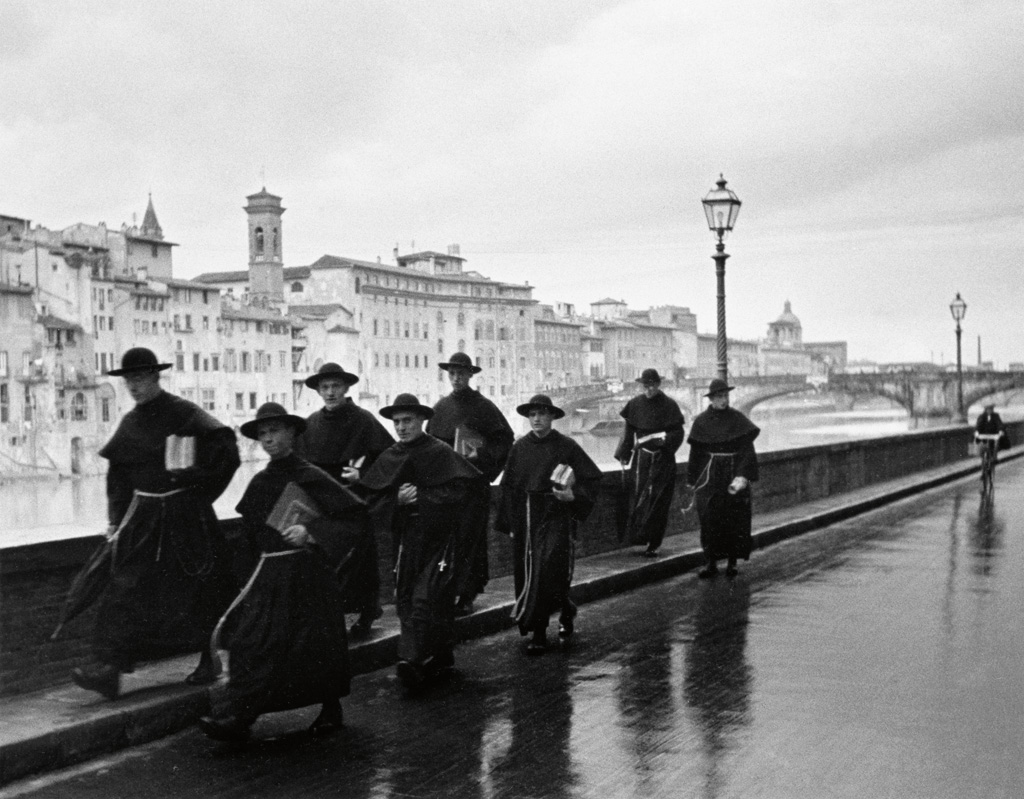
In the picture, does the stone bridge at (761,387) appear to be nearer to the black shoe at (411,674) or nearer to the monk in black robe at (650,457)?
the monk in black robe at (650,457)

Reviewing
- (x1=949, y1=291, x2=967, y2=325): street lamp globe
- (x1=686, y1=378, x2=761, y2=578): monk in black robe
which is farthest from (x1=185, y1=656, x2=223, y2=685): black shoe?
(x1=949, y1=291, x2=967, y2=325): street lamp globe

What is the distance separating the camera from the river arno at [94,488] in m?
7.16

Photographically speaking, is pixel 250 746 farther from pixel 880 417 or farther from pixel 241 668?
Answer: pixel 880 417

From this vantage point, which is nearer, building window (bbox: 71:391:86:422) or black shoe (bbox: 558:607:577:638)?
black shoe (bbox: 558:607:577:638)

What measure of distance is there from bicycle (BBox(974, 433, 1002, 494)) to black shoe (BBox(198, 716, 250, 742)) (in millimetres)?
18783

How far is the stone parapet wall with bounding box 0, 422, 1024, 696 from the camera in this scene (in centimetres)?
642

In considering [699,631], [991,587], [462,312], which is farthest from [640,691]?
[462,312]

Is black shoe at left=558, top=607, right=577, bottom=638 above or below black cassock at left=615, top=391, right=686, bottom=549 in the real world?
below

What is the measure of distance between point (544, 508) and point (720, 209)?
8.26m

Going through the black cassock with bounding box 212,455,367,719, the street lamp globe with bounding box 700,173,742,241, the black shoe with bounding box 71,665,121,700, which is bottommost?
the black shoe with bounding box 71,665,121,700

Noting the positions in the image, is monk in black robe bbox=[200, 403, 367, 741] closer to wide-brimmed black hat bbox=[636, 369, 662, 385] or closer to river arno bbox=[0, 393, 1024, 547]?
river arno bbox=[0, 393, 1024, 547]

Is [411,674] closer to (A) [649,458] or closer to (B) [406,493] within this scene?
(B) [406,493]

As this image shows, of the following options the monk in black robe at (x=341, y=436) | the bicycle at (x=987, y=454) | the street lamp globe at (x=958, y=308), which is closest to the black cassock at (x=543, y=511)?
the monk in black robe at (x=341, y=436)

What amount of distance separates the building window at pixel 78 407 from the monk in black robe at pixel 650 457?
42903 mm
